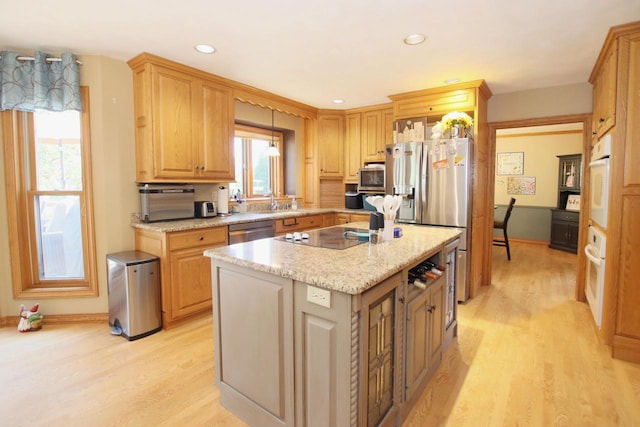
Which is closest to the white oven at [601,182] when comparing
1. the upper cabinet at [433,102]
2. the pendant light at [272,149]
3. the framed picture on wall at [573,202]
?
the upper cabinet at [433,102]

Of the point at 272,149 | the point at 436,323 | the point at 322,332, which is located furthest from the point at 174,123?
the point at 436,323

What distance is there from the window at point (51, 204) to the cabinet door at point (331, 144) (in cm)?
292

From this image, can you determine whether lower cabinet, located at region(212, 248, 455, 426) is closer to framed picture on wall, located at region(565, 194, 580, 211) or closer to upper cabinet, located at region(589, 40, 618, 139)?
upper cabinet, located at region(589, 40, 618, 139)

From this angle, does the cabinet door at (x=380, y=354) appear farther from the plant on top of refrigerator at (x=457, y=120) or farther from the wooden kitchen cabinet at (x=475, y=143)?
the plant on top of refrigerator at (x=457, y=120)

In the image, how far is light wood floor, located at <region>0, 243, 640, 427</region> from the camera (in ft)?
6.07

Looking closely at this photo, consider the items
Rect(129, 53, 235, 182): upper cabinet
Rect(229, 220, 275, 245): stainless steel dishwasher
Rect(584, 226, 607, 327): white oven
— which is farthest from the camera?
Rect(229, 220, 275, 245): stainless steel dishwasher

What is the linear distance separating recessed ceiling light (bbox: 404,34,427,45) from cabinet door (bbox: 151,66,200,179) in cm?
202

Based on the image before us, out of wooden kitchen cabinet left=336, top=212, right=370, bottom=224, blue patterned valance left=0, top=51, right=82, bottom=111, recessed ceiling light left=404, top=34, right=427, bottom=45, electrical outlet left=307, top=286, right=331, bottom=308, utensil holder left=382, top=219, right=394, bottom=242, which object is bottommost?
electrical outlet left=307, top=286, right=331, bottom=308

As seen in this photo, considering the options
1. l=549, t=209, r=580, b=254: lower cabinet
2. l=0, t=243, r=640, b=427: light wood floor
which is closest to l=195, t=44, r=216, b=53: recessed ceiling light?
l=0, t=243, r=640, b=427: light wood floor

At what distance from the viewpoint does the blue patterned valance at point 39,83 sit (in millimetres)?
2732

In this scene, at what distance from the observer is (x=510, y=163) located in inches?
282

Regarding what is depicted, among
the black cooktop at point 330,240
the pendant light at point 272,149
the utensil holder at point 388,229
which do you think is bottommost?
the black cooktop at point 330,240

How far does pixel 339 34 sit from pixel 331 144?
2.51 m

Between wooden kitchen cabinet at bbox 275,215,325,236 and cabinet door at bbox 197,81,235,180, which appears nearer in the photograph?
cabinet door at bbox 197,81,235,180
